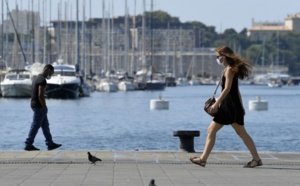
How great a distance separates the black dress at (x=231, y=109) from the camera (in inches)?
784

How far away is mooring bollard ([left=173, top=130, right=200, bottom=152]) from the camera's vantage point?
22.8 meters

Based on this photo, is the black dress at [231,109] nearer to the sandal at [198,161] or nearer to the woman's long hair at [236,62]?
the woman's long hair at [236,62]

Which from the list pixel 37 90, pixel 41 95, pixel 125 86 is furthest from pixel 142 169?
pixel 125 86

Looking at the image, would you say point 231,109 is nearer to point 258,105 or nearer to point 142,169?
point 142,169

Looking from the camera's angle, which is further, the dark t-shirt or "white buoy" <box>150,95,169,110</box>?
"white buoy" <box>150,95,169,110</box>

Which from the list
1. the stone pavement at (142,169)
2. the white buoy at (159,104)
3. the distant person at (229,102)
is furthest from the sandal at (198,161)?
the white buoy at (159,104)

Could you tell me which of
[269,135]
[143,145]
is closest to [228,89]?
[143,145]

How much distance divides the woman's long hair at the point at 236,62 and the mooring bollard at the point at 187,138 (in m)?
2.96

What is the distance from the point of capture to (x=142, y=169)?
19531mm

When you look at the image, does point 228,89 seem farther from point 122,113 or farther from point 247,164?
point 122,113

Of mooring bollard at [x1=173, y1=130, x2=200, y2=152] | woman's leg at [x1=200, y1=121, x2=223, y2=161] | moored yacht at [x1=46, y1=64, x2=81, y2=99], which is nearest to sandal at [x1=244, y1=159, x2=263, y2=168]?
woman's leg at [x1=200, y1=121, x2=223, y2=161]

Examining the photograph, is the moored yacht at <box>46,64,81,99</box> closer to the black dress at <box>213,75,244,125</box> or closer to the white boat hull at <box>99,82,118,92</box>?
the white boat hull at <box>99,82,118,92</box>

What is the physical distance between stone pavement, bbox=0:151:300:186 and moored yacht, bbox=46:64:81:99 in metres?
69.7

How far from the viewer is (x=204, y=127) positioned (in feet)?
186
